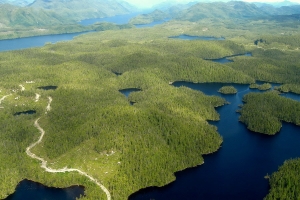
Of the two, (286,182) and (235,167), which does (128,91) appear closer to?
(235,167)

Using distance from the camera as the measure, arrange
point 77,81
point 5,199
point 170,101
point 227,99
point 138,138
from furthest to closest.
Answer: point 77,81 < point 227,99 < point 170,101 < point 138,138 < point 5,199

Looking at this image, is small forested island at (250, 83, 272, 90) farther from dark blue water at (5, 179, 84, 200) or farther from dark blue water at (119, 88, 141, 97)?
dark blue water at (5, 179, 84, 200)

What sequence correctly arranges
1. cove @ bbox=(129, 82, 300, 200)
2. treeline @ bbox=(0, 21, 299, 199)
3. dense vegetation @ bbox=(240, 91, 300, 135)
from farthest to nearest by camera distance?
dense vegetation @ bbox=(240, 91, 300, 135) → treeline @ bbox=(0, 21, 299, 199) → cove @ bbox=(129, 82, 300, 200)

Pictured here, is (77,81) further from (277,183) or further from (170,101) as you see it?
(277,183)

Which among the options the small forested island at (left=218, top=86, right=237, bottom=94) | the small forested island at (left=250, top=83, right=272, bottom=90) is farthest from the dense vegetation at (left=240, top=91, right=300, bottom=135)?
the small forested island at (left=250, top=83, right=272, bottom=90)

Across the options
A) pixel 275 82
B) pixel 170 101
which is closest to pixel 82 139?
pixel 170 101

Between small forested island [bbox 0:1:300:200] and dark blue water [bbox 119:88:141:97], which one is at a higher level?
small forested island [bbox 0:1:300:200]
